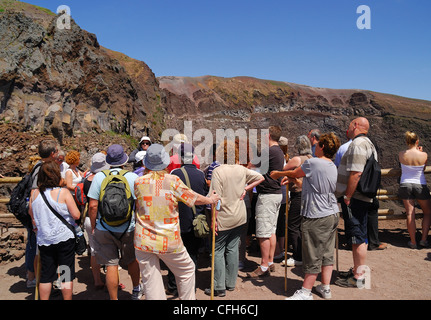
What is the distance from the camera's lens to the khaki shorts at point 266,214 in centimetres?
415

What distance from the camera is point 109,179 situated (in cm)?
314

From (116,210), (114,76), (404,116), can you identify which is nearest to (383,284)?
(116,210)

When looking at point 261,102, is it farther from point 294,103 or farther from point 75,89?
point 75,89

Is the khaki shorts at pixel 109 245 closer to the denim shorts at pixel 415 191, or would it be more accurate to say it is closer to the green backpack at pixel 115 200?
the green backpack at pixel 115 200

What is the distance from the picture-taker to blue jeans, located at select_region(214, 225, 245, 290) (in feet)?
12.2

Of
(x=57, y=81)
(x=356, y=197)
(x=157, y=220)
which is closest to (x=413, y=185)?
(x=356, y=197)

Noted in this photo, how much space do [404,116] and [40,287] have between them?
189 feet

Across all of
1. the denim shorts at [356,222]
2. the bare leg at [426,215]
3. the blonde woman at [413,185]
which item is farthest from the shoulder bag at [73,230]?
the bare leg at [426,215]

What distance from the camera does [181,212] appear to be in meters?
3.55

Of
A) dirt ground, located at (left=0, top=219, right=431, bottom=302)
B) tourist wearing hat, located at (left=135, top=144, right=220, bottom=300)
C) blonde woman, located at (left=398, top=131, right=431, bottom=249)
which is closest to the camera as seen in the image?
tourist wearing hat, located at (left=135, top=144, right=220, bottom=300)

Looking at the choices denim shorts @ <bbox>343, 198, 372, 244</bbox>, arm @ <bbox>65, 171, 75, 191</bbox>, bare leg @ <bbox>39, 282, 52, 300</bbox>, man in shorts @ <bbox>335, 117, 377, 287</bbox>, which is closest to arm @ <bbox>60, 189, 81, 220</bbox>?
bare leg @ <bbox>39, 282, 52, 300</bbox>

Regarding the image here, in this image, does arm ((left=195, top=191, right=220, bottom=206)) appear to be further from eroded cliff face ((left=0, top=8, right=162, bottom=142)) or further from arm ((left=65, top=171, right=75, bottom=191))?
eroded cliff face ((left=0, top=8, right=162, bottom=142))

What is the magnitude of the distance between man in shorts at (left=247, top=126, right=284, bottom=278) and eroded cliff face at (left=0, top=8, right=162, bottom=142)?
1260cm

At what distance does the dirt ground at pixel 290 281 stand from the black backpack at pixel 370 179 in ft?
4.17
